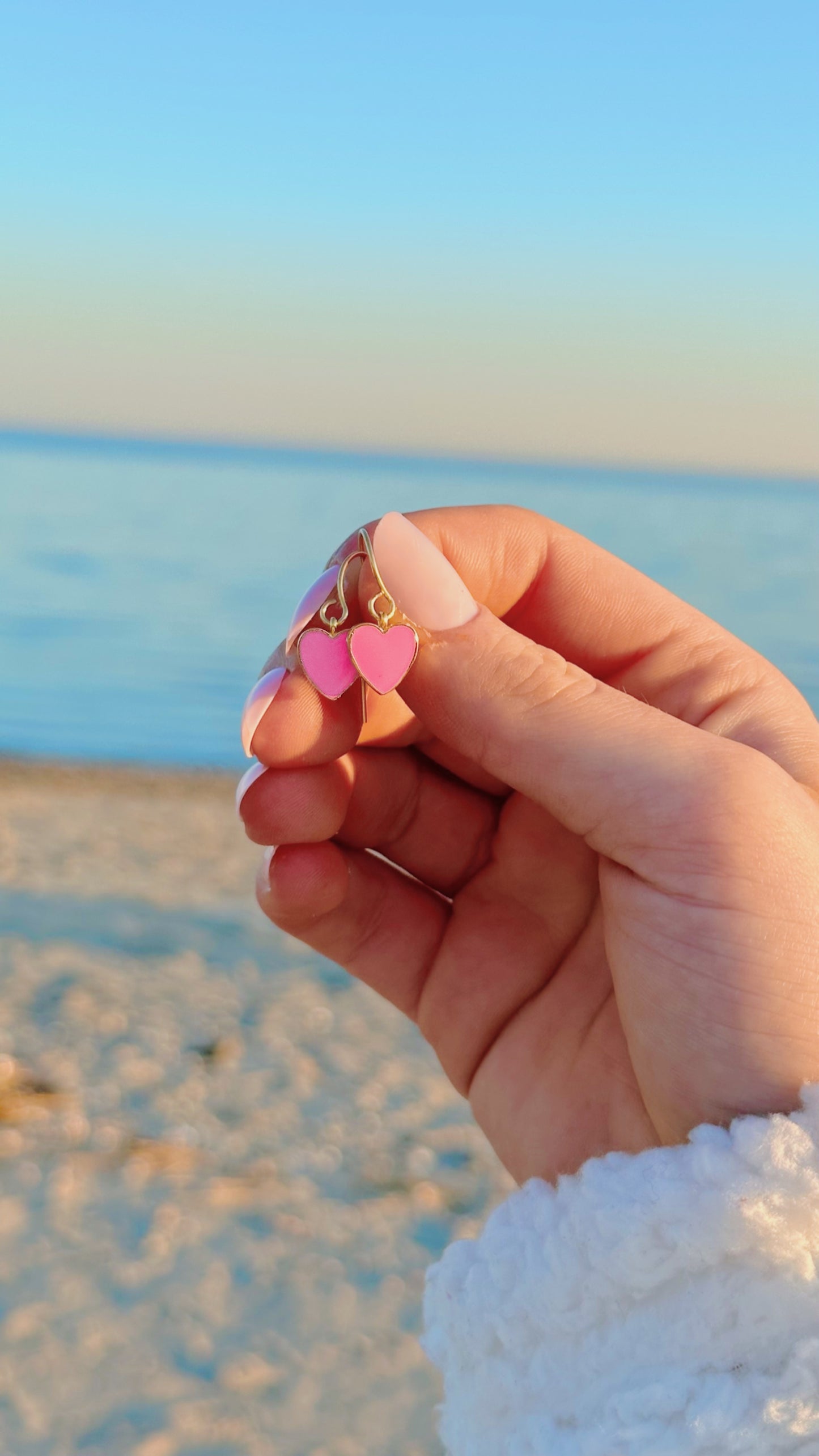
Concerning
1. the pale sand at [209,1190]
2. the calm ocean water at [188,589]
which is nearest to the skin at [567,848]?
the pale sand at [209,1190]

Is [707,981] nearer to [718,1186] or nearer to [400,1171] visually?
[718,1186]

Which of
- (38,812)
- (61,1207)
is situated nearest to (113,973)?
(61,1207)

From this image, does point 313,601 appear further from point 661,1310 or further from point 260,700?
point 661,1310

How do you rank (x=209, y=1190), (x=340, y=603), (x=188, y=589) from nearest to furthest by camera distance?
(x=340, y=603)
(x=209, y=1190)
(x=188, y=589)

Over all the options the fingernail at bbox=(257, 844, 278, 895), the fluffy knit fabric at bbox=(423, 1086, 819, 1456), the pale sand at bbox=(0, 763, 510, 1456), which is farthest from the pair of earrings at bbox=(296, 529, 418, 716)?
the pale sand at bbox=(0, 763, 510, 1456)

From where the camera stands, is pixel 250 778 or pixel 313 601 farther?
pixel 250 778

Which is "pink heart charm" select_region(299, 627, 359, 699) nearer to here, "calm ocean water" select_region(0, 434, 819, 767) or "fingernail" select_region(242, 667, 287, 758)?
"fingernail" select_region(242, 667, 287, 758)

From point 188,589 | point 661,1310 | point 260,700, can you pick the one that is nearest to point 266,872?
point 260,700
